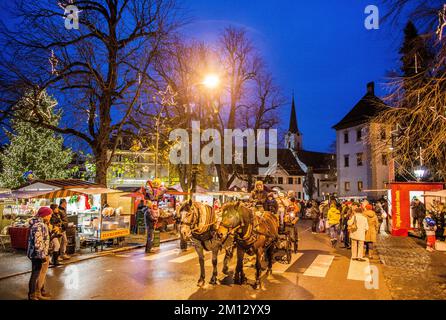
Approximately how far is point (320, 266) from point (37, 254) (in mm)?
8140

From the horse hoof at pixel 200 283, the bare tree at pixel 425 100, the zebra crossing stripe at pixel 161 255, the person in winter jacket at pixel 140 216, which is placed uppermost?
the bare tree at pixel 425 100

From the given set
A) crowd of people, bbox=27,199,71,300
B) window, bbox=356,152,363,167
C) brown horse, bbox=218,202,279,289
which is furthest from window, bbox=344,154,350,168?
crowd of people, bbox=27,199,71,300

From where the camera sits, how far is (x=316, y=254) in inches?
553

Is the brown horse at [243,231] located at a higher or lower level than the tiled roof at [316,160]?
lower

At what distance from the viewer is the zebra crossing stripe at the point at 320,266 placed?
10.0 m

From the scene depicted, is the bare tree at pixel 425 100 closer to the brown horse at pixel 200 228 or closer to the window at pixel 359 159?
the brown horse at pixel 200 228

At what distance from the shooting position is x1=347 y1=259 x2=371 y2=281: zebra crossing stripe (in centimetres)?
975

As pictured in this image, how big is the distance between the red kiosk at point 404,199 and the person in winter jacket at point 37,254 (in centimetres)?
1935

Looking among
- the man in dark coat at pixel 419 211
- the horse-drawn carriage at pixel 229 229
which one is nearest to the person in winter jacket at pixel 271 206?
the horse-drawn carriage at pixel 229 229

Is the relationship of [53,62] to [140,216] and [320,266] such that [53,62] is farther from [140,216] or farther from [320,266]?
[320,266]

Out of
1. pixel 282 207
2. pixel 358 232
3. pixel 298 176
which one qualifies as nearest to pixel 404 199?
pixel 358 232

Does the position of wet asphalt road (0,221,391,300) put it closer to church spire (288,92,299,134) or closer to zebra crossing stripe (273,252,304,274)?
zebra crossing stripe (273,252,304,274)

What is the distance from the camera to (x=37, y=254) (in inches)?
290
